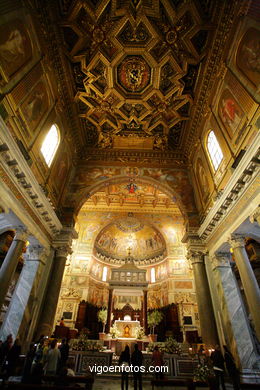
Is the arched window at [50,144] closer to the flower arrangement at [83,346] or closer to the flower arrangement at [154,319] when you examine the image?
the flower arrangement at [83,346]

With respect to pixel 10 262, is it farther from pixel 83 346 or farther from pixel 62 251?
pixel 83 346

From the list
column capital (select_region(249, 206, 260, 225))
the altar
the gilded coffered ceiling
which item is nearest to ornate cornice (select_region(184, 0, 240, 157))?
the gilded coffered ceiling

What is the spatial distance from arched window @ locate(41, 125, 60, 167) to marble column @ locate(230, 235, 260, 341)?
34.4 ft

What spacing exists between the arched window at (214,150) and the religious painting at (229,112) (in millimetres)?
1437

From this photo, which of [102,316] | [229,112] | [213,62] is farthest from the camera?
[102,316]

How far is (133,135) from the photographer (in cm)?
1552

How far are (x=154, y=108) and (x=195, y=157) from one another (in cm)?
438

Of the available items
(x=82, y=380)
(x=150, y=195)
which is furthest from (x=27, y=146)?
(x=150, y=195)

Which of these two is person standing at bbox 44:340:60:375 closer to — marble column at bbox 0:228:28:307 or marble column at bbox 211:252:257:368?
marble column at bbox 0:228:28:307

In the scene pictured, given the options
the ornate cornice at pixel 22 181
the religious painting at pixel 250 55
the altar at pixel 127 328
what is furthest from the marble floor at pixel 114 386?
the religious painting at pixel 250 55

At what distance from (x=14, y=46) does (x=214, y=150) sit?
34.8 feet

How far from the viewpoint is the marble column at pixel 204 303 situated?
9945mm

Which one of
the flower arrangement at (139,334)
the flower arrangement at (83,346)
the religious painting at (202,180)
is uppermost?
the religious painting at (202,180)

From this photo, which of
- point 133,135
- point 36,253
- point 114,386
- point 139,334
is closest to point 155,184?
point 133,135
